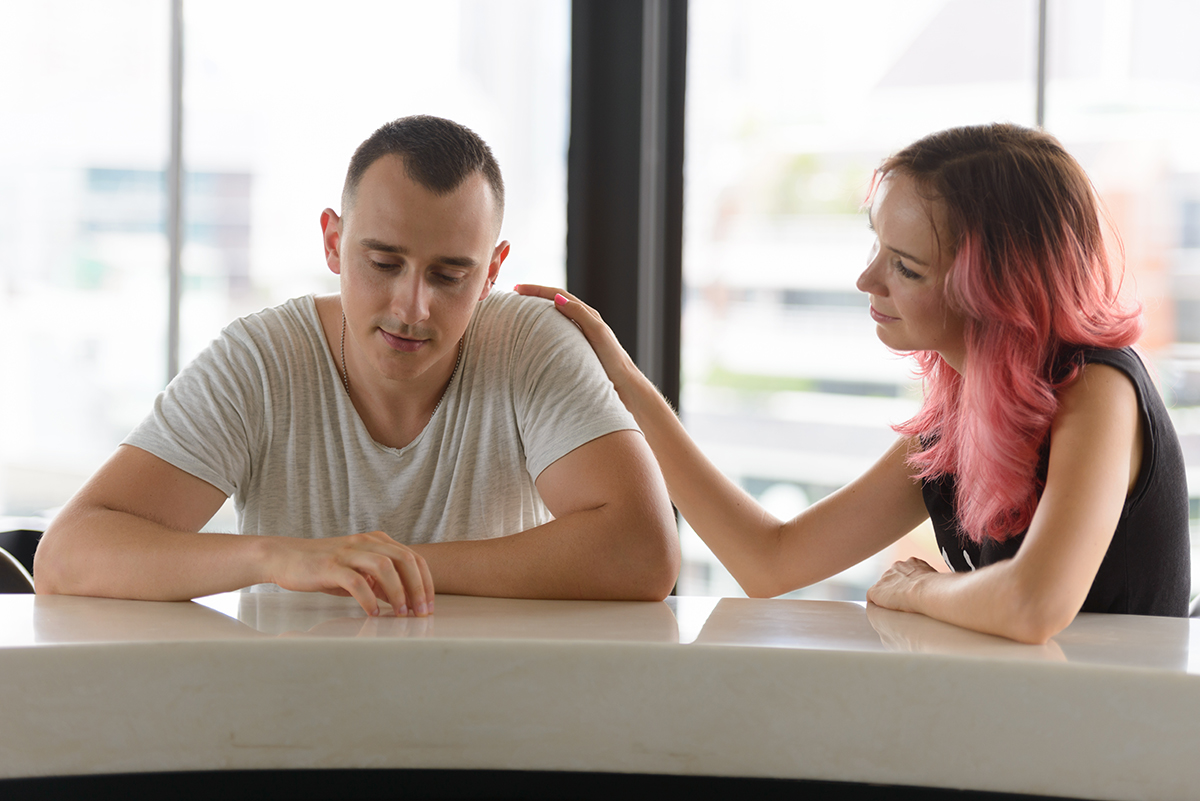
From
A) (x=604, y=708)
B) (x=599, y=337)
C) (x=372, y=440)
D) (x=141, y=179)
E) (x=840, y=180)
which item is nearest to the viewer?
(x=604, y=708)

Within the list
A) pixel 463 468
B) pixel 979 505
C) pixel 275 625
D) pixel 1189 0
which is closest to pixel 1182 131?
pixel 1189 0

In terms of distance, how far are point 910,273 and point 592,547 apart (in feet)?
1.85

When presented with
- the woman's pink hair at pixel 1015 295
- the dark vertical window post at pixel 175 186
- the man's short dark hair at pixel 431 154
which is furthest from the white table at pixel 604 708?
the dark vertical window post at pixel 175 186

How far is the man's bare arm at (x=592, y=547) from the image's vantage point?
3.80 ft

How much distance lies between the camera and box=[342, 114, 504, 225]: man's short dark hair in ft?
4.67

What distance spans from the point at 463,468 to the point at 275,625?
0.67 metres

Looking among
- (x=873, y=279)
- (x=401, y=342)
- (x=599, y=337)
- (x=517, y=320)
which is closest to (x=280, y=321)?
(x=401, y=342)

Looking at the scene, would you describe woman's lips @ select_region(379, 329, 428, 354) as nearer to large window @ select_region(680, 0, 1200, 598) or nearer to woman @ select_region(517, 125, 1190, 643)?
woman @ select_region(517, 125, 1190, 643)

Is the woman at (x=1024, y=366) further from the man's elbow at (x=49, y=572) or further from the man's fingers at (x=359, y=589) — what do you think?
the man's elbow at (x=49, y=572)

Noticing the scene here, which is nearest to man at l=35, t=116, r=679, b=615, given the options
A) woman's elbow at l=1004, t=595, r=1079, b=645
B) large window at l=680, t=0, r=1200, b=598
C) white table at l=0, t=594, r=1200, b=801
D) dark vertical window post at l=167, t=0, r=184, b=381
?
white table at l=0, t=594, r=1200, b=801

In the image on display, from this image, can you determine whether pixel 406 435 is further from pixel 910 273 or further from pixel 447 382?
pixel 910 273

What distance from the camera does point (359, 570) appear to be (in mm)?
1017

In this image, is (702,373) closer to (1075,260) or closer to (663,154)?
(663,154)

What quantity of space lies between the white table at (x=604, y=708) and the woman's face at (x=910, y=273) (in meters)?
0.57
